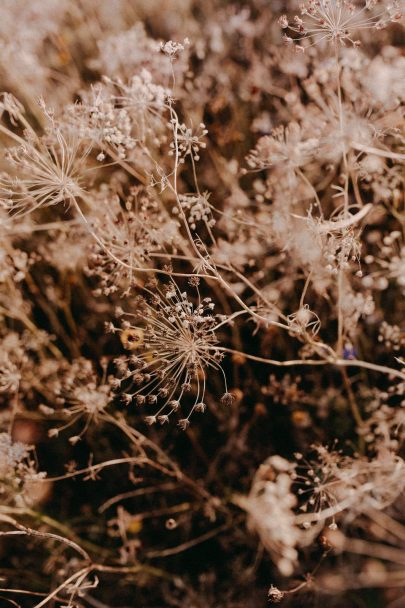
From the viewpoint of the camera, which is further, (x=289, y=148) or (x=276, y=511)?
(x=276, y=511)

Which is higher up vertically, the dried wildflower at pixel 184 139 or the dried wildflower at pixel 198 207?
the dried wildflower at pixel 184 139

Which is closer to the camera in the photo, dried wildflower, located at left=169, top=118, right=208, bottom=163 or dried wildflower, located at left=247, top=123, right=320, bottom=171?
dried wildflower, located at left=169, top=118, right=208, bottom=163

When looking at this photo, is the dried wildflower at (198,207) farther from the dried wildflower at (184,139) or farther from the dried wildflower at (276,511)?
the dried wildflower at (276,511)

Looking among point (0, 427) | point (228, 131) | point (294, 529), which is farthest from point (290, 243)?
point (0, 427)

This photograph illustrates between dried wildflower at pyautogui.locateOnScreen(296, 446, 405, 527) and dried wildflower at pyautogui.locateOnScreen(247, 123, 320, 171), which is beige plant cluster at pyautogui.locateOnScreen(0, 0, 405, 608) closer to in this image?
dried wildflower at pyautogui.locateOnScreen(296, 446, 405, 527)

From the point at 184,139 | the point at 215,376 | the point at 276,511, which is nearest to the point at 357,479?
the point at 276,511

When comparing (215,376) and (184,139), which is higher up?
(184,139)

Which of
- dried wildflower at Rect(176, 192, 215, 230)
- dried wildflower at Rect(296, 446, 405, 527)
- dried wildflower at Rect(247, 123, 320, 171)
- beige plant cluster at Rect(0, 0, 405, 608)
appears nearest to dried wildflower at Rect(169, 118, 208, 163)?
dried wildflower at Rect(176, 192, 215, 230)

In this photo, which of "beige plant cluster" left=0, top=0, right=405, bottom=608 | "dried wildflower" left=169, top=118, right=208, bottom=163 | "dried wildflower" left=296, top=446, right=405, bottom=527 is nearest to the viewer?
"dried wildflower" left=169, top=118, right=208, bottom=163

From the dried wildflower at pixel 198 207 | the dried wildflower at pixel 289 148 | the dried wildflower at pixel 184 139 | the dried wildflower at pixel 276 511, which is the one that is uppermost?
the dried wildflower at pixel 184 139

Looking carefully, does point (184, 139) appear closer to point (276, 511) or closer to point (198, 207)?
point (198, 207)

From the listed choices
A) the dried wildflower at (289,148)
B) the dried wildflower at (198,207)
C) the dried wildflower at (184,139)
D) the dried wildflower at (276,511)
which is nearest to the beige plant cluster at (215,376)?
the dried wildflower at (276,511)

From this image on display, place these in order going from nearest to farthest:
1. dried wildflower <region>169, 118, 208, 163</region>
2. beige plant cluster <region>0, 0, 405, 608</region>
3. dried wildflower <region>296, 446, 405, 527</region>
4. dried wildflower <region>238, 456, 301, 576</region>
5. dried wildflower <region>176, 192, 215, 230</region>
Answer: dried wildflower <region>169, 118, 208, 163</region> < dried wildflower <region>176, 192, 215, 230</region> < dried wildflower <region>296, 446, 405, 527</region> < dried wildflower <region>238, 456, 301, 576</region> < beige plant cluster <region>0, 0, 405, 608</region>
